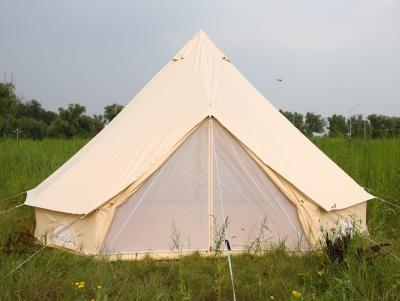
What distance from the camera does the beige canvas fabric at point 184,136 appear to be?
148 inches

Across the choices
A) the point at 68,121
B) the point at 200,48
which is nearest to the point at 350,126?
the point at 200,48

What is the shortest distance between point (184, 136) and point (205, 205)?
0.57m

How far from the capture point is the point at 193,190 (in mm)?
3902

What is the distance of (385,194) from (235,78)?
2.17 metres

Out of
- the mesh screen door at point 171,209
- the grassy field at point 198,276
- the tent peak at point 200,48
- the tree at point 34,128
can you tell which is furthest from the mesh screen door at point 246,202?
the tree at point 34,128

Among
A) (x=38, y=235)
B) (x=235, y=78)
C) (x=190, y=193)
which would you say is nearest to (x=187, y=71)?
(x=235, y=78)

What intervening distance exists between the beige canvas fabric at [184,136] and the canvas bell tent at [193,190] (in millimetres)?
12

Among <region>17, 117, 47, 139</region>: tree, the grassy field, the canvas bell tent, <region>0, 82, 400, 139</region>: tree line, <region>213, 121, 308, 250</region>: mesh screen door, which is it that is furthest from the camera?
<region>17, 117, 47, 139</region>: tree

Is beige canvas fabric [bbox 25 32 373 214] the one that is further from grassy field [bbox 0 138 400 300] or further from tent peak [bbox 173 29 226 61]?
grassy field [bbox 0 138 400 300]

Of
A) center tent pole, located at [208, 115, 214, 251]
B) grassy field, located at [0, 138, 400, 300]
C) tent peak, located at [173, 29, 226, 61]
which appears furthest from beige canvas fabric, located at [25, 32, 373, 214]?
grassy field, located at [0, 138, 400, 300]

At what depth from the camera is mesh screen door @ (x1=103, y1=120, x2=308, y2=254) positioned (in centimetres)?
376

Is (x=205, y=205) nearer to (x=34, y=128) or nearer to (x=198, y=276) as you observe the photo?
(x=198, y=276)

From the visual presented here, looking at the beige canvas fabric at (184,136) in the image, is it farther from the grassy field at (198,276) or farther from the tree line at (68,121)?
the tree line at (68,121)

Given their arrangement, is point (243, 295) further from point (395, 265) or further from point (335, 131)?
point (335, 131)
